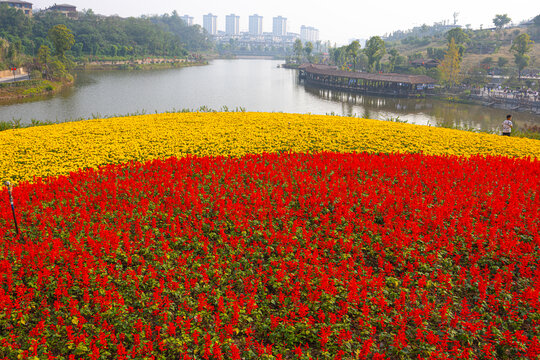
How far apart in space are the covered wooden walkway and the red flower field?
39.6 m

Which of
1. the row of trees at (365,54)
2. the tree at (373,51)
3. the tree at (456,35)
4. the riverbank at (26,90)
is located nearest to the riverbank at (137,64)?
the riverbank at (26,90)

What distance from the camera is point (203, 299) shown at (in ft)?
13.9

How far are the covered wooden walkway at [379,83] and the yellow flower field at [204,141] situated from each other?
1345 inches

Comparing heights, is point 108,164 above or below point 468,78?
below

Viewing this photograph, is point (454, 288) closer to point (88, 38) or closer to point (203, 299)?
point (203, 299)

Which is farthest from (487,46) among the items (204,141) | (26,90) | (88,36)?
(204,141)

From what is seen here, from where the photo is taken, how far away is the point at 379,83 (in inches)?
1939

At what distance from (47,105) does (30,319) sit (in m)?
34.6

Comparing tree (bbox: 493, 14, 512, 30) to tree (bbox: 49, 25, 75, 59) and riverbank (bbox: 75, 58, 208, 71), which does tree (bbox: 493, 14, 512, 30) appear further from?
tree (bbox: 49, 25, 75, 59)

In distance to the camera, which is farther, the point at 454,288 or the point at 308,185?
the point at 308,185

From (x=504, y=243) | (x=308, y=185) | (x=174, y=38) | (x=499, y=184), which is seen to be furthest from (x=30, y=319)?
(x=174, y=38)

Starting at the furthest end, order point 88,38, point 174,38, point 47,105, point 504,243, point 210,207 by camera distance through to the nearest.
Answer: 1. point 174,38
2. point 88,38
3. point 47,105
4. point 210,207
5. point 504,243

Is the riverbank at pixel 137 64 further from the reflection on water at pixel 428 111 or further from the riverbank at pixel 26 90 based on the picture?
the reflection on water at pixel 428 111

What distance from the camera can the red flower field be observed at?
3.86 meters
